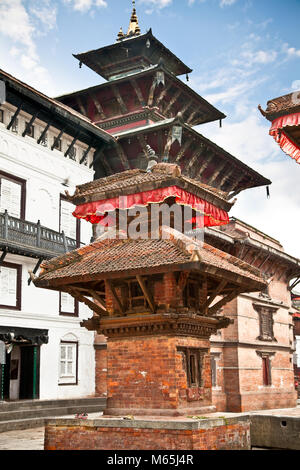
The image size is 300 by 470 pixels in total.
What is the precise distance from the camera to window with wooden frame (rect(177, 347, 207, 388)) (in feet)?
35.0

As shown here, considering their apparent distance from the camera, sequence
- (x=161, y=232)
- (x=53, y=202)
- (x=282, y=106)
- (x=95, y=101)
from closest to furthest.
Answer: (x=282, y=106) → (x=161, y=232) → (x=53, y=202) → (x=95, y=101)

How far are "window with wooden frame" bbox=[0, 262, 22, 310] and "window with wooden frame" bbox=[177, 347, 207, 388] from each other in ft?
35.8

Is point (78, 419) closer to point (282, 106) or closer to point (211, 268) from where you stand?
→ point (211, 268)

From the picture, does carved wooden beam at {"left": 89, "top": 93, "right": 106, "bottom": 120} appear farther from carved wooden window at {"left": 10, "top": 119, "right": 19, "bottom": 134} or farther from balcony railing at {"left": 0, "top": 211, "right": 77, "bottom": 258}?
balcony railing at {"left": 0, "top": 211, "right": 77, "bottom": 258}

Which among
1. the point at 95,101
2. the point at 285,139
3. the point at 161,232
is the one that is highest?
the point at 95,101

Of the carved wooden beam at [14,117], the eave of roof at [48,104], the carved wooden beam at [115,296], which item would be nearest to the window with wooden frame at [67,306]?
→ the carved wooden beam at [14,117]

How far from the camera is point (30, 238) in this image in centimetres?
2100

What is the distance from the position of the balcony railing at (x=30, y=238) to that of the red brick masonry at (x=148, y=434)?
10045 mm

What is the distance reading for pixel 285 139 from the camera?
31.1ft

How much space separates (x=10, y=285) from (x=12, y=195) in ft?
11.0

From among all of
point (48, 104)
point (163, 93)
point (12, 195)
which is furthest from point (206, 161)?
point (12, 195)

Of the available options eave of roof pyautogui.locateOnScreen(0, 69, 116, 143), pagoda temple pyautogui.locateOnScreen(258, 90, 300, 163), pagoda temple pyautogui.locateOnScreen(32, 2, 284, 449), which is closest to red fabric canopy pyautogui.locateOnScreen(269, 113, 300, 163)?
pagoda temple pyautogui.locateOnScreen(258, 90, 300, 163)

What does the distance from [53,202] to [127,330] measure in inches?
525
